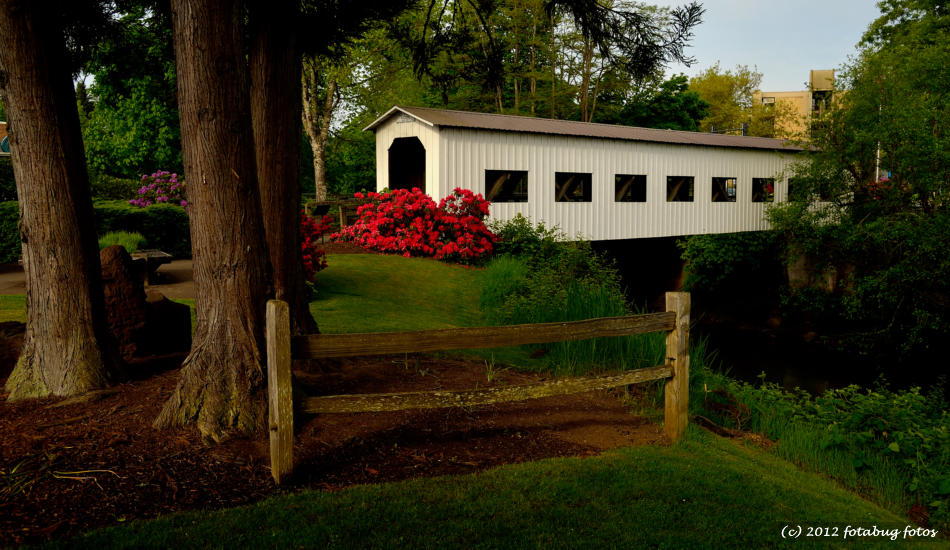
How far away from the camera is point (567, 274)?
11711 millimetres

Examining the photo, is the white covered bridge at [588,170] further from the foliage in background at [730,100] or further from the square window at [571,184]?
the foliage in background at [730,100]

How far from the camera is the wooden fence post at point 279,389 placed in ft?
11.9

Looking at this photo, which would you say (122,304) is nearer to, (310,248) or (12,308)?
(12,308)

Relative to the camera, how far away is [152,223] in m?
16.0

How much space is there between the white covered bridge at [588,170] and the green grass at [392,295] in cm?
316

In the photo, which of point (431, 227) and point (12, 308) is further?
point (431, 227)

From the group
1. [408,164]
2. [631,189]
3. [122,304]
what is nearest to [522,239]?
[631,189]

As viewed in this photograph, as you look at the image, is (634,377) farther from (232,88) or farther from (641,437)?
(232,88)

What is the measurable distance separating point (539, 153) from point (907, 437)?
12425 millimetres

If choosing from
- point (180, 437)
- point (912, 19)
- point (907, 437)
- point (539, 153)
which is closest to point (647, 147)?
point (539, 153)

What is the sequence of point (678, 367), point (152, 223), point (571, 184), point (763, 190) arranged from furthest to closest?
point (763, 190) → point (571, 184) → point (152, 223) → point (678, 367)

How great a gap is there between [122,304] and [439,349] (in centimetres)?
352

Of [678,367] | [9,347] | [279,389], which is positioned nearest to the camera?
[279,389]

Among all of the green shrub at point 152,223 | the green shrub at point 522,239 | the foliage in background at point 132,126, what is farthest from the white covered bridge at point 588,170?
the foliage in background at point 132,126
